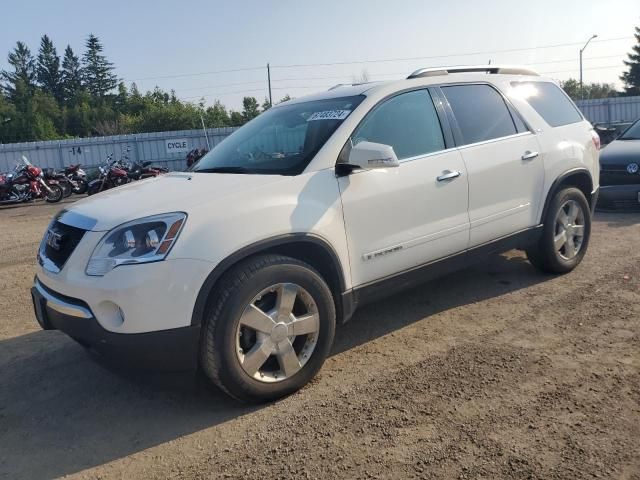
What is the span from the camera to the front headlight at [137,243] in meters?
3.04

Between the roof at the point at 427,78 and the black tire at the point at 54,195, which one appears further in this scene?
the black tire at the point at 54,195

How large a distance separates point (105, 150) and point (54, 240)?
2108 centimetres

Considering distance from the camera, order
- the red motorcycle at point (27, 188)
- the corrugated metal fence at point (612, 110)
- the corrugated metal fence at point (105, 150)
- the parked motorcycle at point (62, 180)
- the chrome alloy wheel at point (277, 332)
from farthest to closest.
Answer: the corrugated metal fence at point (612, 110)
the corrugated metal fence at point (105, 150)
the parked motorcycle at point (62, 180)
the red motorcycle at point (27, 188)
the chrome alloy wheel at point (277, 332)

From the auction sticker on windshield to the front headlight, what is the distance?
1.35 meters

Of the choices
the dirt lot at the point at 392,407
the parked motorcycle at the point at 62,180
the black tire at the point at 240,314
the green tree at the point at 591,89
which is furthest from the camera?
the green tree at the point at 591,89

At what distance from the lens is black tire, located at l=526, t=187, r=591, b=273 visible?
5.16 m

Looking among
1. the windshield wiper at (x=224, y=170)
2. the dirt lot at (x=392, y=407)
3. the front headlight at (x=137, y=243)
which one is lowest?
the dirt lot at (x=392, y=407)

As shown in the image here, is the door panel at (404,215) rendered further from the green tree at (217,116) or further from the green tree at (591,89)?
the green tree at (591,89)

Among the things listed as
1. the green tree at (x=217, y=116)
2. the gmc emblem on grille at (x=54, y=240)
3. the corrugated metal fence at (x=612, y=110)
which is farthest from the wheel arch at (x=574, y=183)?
the green tree at (x=217, y=116)

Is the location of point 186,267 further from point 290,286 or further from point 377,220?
point 377,220

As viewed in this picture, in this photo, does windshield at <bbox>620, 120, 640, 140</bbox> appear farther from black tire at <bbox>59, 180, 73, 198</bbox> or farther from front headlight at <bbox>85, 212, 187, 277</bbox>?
black tire at <bbox>59, 180, 73, 198</bbox>

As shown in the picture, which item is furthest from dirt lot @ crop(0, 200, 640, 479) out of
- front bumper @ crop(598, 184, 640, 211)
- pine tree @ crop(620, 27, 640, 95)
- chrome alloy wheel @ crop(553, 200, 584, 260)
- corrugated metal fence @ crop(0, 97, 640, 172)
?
pine tree @ crop(620, 27, 640, 95)

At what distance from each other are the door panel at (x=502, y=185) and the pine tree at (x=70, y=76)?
95.7 metres

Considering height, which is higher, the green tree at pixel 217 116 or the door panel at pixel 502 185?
the green tree at pixel 217 116
